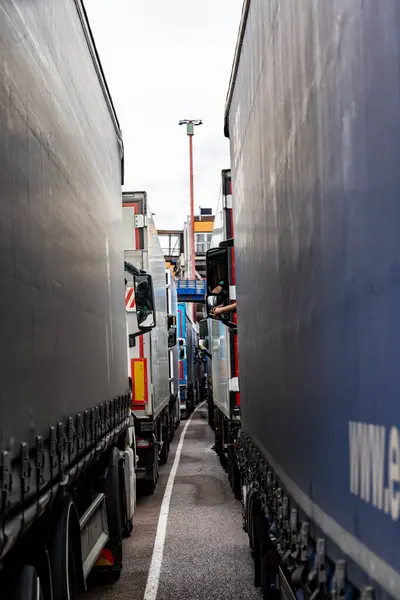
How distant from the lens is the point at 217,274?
9.27 meters

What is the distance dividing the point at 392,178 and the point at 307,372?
154 centimetres

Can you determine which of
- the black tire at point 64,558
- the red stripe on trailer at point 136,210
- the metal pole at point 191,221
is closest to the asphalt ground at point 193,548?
the black tire at point 64,558

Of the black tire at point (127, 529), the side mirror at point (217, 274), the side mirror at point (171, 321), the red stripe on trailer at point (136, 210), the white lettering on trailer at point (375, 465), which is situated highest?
the red stripe on trailer at point (136, 210)

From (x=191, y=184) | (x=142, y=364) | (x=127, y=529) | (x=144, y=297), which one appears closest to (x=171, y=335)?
(x=142, y=364)

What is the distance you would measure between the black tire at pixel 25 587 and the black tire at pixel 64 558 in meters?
0.82

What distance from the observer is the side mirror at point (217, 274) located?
913 cm

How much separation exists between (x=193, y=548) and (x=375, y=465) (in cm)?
738

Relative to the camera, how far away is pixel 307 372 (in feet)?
11.1

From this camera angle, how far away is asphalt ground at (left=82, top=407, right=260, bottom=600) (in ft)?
24.4

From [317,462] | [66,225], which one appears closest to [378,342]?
[317,462]

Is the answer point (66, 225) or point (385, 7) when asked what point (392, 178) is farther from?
point (66, 225)

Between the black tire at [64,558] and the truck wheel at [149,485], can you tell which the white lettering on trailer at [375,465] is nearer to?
the black tire at [64,558]

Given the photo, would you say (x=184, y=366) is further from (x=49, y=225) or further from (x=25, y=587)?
(x=25, y=587)

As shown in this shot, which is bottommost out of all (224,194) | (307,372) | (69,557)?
(69,557)
